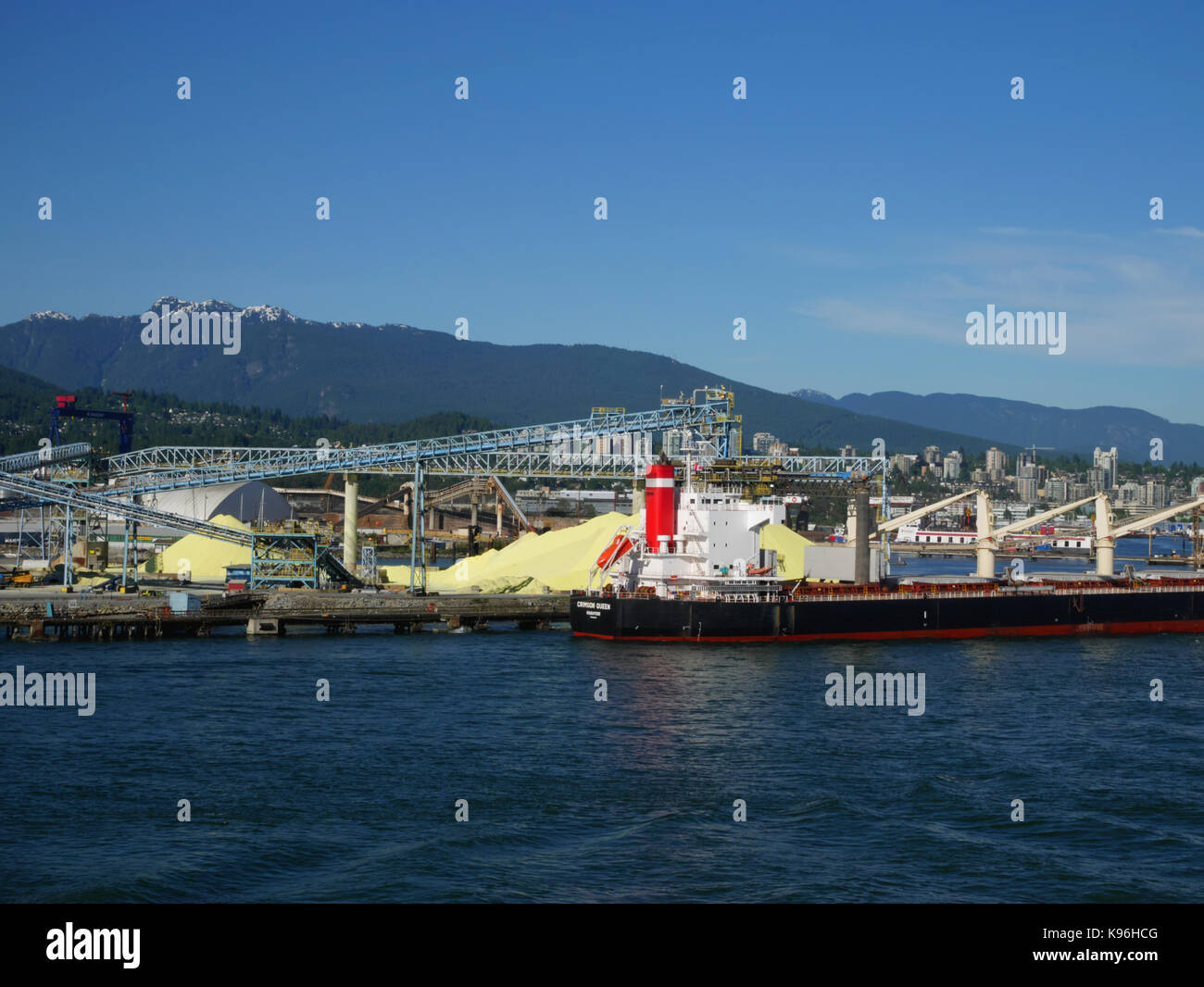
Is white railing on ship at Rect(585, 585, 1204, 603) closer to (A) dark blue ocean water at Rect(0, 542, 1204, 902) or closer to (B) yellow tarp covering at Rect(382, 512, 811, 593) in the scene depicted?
(A) dark blue ocean water at Rect(0, 542, 1204, 902)

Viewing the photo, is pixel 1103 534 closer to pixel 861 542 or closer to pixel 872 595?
pixel 861 542

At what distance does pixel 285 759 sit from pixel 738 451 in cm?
4292

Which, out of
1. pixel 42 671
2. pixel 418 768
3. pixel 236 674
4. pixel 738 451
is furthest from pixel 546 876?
pixel 738 451

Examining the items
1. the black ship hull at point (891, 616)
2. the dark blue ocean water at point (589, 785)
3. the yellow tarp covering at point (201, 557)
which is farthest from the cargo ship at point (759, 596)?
the yellow tarp covering at point (201, 557)

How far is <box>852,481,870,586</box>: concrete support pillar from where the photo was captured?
6341cm

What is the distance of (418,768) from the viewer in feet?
97.6

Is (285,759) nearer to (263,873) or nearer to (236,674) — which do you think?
(263,873)

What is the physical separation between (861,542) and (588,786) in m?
38.8

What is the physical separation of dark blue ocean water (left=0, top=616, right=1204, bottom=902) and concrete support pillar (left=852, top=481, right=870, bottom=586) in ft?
53.8

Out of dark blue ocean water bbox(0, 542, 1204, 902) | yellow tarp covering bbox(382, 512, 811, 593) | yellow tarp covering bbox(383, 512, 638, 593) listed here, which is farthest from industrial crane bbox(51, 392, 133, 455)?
dark blue ocean water bbox(0, 542, 1204, 902)

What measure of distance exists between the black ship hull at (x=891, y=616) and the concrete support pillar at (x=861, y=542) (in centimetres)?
355

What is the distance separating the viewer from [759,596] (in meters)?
57.1

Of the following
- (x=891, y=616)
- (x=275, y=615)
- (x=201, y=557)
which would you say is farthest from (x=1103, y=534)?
(x=201, y=557)

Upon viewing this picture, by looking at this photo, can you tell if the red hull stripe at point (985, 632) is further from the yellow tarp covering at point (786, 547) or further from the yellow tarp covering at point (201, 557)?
the yellow tarp covering at point (201, 557)
